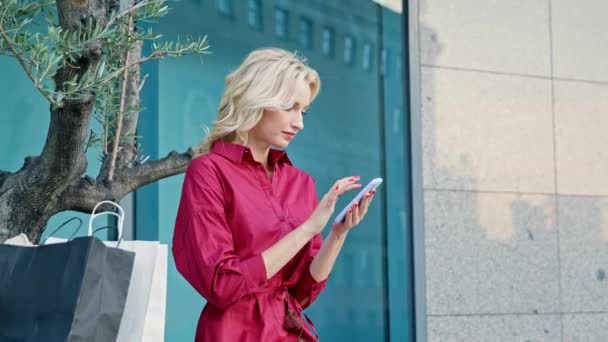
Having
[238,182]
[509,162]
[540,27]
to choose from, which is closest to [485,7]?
[540,27]

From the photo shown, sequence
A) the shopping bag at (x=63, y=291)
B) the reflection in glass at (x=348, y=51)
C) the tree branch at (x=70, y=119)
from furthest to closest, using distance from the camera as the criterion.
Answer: the reflection in glass at (x=348, y=51) < the tree branch at (x=70, y=119) < the shopping bag at (x=63, y=291)

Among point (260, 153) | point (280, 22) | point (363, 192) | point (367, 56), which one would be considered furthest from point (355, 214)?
point (367, 56)

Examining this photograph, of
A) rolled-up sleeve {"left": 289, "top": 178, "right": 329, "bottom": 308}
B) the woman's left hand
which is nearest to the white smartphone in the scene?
the woman's left hand

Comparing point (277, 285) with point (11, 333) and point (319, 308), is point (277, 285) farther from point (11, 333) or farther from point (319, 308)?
point (319, 308)

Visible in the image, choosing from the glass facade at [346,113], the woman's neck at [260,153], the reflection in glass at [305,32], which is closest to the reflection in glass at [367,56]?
the glass facade at [346,113]

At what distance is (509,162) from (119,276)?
3.68 m

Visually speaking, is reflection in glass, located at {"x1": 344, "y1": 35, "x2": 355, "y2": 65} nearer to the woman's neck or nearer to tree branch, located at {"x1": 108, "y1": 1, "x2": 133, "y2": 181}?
tree branch, located at {"x1": 108, "y1": 1, "x2": 133, "y2": 181}

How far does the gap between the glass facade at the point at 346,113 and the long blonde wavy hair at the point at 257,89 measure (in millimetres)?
2190

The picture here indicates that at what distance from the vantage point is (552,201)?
619 centimetres

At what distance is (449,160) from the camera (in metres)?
5.92

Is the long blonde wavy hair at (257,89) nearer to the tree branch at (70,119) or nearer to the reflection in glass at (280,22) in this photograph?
the tree branch at (70,119)

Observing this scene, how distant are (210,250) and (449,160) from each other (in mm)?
3150

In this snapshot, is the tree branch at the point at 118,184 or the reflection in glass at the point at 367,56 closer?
the tree branch at the point at 118,184

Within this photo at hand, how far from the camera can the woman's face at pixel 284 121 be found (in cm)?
316
